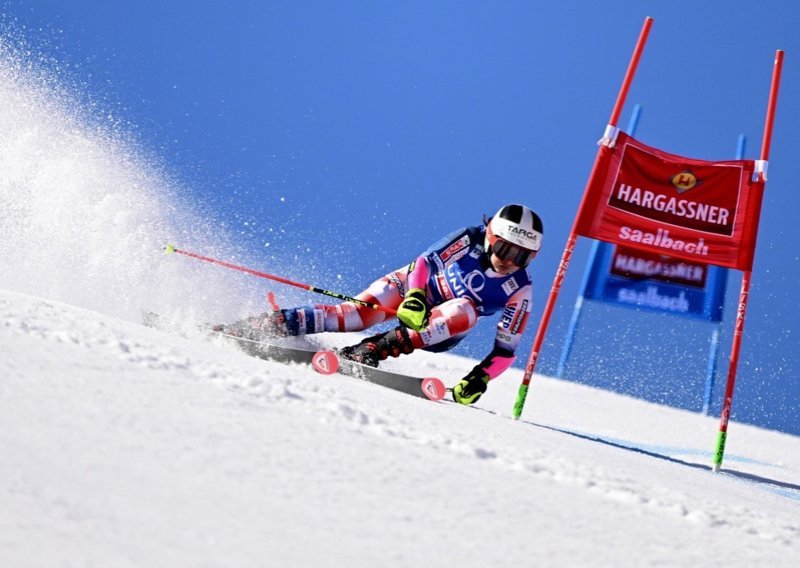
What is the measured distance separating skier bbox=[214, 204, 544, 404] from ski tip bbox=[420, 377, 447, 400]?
35 centimetres

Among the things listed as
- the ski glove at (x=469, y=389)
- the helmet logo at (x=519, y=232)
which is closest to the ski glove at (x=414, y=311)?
the ski glove at (x=469, y=389)

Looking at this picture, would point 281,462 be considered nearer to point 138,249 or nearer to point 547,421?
point 547,421

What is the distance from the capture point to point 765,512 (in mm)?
3486

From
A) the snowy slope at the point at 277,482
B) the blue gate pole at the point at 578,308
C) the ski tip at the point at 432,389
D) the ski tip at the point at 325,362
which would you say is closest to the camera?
the snowy slope at the point at 277,482

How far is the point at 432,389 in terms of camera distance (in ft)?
17.7

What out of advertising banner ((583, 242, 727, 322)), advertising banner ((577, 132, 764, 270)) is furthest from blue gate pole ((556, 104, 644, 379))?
advertising banner ((577, 132, 764, 270))

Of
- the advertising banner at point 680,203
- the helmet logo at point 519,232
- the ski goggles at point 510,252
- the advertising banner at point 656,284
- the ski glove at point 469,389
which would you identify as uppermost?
the advertising banner at point 656,284

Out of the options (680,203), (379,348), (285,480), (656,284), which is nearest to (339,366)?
(379,348)

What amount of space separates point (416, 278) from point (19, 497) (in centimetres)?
451

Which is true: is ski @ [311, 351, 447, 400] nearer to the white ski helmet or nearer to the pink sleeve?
the pink sleeve

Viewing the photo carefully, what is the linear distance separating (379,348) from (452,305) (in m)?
0.54

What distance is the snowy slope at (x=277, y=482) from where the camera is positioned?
1795 millimetres

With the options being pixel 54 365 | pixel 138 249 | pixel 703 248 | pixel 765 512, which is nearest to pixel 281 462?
pixel 54 365

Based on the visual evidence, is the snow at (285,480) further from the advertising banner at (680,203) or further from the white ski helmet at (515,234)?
the advertising banner at (680,203)
